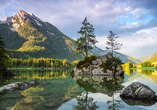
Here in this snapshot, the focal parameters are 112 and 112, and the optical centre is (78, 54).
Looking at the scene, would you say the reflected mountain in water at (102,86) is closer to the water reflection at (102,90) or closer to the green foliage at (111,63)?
the water reflection at (102,90)


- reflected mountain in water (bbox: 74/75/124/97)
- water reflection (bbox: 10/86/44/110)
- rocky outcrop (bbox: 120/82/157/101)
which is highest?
rocky outcrop (bbox: 120/82/157/101)

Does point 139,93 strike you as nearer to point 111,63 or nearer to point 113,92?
point 113,92

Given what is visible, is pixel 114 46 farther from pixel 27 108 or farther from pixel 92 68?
pixel 27 108

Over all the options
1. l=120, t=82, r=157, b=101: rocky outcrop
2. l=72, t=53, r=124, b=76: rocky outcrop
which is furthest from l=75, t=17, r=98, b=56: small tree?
l=120, t=82, r=157, b=101: rocky outcrop

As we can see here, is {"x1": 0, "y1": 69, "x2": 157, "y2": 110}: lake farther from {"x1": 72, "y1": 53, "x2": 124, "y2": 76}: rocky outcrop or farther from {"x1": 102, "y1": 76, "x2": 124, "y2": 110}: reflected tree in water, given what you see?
{"x1": 72, "y1": 53, "x2": 124, "y2": 76}: rocky outcrop

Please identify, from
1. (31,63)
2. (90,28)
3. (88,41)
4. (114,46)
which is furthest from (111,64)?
(31,63)

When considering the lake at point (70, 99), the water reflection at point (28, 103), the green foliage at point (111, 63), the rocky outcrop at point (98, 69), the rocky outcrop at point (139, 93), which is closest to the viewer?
the water reflection at point (28, 103)

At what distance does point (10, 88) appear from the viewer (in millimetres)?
11008

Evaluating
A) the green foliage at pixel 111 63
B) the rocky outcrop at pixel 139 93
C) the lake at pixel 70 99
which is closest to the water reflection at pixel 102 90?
the lake at pixel 70 99

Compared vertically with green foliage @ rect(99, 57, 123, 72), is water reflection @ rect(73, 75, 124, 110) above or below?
below

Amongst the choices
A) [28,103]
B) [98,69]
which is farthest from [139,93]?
[98,69]

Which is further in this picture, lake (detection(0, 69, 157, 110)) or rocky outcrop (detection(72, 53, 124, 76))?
rocky outcrop (detection(72, 53, 124, 76))

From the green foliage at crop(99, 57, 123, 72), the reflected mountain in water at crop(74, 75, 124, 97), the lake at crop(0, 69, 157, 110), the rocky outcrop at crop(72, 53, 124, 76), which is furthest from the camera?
the rocky outcrop at crop(72, 53, 124, 76)

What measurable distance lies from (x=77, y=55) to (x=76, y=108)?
118 feet
